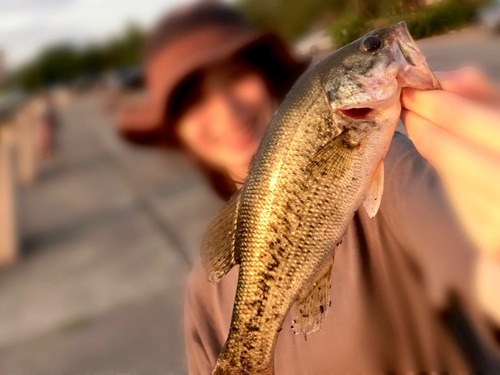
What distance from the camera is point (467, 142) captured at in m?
0.53

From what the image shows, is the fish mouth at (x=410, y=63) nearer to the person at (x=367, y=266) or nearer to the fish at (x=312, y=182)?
the fish at (x=312, y=182)

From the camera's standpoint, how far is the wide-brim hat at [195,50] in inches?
30.3

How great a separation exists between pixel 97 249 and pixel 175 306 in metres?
1.63

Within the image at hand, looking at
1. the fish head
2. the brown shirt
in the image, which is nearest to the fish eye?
the fish head

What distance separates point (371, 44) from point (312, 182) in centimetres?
24

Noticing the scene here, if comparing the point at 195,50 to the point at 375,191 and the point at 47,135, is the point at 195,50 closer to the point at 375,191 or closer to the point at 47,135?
the point at 375,191

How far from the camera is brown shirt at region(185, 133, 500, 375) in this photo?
2.43ft

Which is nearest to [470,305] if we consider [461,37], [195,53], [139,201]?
[461,37]

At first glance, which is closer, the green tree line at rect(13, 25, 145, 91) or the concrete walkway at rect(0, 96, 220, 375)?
the green tree line at rect(13, 25, 145, 91)

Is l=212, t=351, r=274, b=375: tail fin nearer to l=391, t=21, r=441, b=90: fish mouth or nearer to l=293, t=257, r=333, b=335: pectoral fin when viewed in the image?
l=293, t=257, r=333, b=335: pectoral fin

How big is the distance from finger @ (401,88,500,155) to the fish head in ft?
0.10

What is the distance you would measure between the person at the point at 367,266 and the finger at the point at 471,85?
16 cm

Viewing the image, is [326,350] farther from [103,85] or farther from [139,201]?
[139,201]

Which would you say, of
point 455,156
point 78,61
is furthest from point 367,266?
point 78,61
